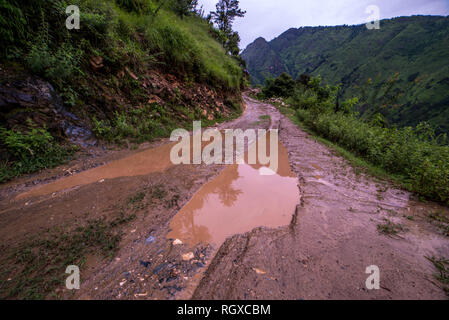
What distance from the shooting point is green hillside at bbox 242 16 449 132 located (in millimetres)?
39031

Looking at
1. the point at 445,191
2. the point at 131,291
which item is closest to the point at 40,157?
the point at 131,291

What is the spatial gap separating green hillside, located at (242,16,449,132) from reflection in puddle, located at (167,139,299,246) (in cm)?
1374

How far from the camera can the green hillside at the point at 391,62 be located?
39.0 meters

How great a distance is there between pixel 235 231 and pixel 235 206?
0.67 meters

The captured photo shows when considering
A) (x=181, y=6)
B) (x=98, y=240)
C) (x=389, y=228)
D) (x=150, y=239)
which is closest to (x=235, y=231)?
(x=150, y=239)

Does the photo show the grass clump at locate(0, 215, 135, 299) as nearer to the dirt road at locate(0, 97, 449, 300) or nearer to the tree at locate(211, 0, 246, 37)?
the dirt road at locate(0, 97, 449, 300)

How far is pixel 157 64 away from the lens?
7.61m

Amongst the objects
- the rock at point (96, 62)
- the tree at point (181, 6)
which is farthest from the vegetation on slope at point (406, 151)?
the tree at point (181, 6)

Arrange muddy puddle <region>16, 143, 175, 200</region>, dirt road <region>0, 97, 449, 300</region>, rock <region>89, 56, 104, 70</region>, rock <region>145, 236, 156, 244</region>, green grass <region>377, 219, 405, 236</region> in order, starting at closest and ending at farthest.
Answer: dirt road <region>0, 97, 449, 300</region>, rock <region>145, 236, 156, 244</region>, green grass <region>377, 219, 405, 236</region>, muddy puddle <region>16, 143, 175, 200</region>, rock <region>89, 56, 104, 70</region>

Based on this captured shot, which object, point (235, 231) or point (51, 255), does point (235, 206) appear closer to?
point (235, 231)

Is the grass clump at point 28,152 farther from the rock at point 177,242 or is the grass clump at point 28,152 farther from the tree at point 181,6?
the tree at point 181,6

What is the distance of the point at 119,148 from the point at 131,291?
428 centimetres

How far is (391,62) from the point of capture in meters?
55.4

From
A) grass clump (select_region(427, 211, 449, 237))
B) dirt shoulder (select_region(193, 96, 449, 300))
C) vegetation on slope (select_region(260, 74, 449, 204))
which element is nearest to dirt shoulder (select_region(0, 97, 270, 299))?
dirt shoulder (select_region(193, 96, 449, 300))
